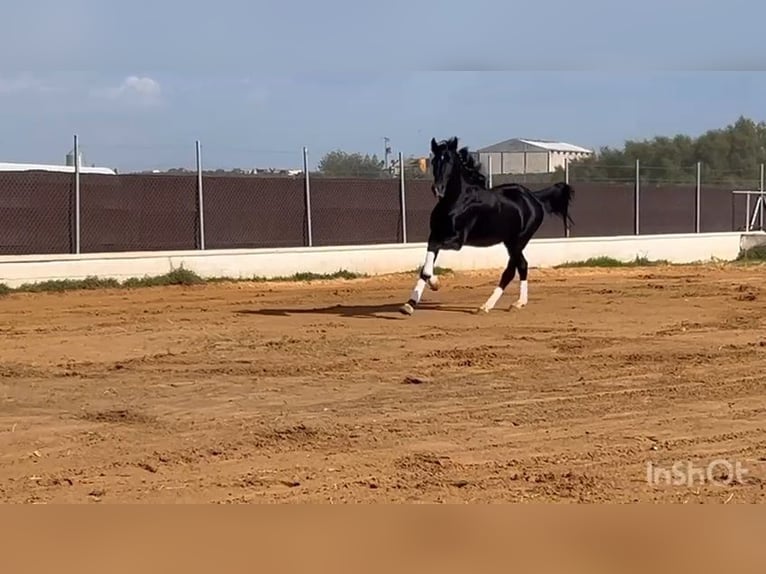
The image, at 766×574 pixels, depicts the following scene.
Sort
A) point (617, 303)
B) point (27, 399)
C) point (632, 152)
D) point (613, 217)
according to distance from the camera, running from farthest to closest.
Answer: point (632, 152), point (613, 217), point (617, 303), point (27, 399)

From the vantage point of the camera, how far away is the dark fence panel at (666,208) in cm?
3138

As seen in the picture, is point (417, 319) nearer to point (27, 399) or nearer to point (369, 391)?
point (369, 391)

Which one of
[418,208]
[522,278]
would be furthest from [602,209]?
[522,278]

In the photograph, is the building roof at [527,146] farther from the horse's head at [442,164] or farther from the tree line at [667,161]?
the horse's head at [442,164]

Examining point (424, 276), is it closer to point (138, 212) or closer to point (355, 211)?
point (138, 212)

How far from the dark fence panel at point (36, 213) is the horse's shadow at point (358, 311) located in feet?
20.0

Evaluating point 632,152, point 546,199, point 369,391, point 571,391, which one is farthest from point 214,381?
point 632,152

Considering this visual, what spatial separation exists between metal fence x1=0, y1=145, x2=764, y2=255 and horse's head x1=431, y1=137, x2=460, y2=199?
28.2 ft

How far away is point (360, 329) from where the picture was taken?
12352 millimetres

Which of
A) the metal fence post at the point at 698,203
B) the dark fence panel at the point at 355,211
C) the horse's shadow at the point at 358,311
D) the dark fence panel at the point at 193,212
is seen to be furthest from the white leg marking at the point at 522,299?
the metal fence post at the point at 698,203

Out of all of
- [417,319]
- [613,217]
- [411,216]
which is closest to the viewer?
[417,319]

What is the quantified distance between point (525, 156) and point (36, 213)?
16.6 metres

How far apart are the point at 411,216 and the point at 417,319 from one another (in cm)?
1208

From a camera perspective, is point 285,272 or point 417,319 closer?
point 417,319
